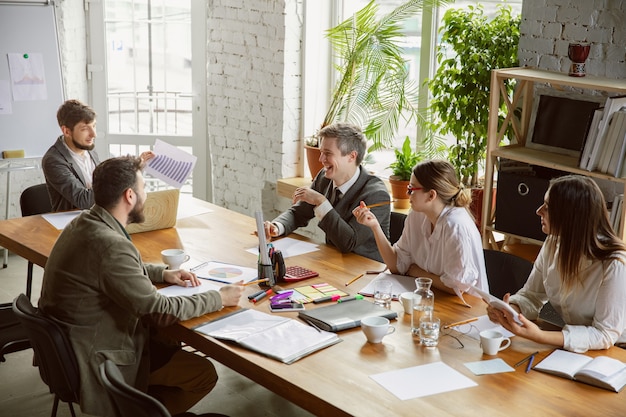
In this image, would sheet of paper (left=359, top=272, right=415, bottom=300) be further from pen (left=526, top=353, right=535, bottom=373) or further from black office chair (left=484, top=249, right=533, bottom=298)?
pen (left=526, top=353, right=535, bottom=373)

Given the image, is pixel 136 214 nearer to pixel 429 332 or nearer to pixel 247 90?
pixel 429 332

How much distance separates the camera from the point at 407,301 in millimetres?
2959

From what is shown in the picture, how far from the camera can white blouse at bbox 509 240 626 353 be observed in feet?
8.60

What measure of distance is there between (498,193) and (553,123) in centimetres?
47

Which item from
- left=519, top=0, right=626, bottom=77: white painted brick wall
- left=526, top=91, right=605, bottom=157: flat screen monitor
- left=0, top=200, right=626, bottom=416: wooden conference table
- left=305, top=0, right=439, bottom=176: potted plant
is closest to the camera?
left=0, top=200, right=626, bottom=416: wooden conference table

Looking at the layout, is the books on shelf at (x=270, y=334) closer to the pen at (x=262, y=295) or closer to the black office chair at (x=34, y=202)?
the pen at (x=262, y=295)

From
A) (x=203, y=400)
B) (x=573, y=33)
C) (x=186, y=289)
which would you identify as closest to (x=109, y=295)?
(x=186, y=289)

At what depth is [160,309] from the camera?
2818 mm

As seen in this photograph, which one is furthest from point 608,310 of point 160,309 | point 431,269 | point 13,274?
point 13,274

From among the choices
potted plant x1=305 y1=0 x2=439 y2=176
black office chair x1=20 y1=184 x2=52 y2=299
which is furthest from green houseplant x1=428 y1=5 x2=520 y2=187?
black office chair x1=20 y1=184 x2=52 y2=299

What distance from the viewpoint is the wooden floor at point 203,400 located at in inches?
150

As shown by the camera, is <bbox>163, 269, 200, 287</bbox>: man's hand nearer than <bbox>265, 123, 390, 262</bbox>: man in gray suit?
Yes

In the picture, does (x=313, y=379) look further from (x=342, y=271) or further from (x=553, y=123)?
(x=553, y=123)

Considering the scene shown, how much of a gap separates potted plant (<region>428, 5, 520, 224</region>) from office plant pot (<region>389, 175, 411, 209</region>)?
366 millimetres
